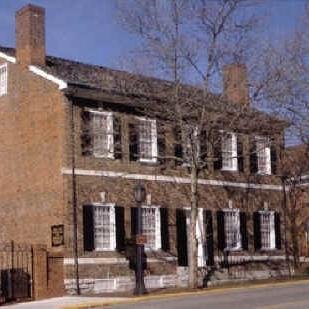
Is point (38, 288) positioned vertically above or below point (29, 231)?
below

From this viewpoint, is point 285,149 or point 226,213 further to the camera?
point 285,149

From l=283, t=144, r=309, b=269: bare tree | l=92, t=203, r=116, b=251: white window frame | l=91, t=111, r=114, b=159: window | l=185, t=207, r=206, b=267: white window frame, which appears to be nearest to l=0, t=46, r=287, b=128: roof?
l=91, t=111, r=114, b=159: window

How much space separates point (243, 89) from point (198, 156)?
10.3 feet

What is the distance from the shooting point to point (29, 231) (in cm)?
2728

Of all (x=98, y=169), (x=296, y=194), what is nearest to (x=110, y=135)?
(x=98, y=169)

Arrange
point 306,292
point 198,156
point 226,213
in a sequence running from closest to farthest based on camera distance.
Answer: point 306,292
point 198,156
point 226,213

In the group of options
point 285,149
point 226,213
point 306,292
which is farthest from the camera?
point 285,149

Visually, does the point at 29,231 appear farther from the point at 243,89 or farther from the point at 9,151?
the point at 243,89

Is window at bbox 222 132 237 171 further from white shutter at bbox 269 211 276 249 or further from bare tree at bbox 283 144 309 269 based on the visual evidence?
bare tree at bbox 283 144 309 269

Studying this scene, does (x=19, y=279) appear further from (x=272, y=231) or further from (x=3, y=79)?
(x=272, y=231)

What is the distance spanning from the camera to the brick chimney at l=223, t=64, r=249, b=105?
2630 cm

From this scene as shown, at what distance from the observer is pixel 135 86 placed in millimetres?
27875

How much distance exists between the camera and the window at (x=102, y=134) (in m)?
27.1

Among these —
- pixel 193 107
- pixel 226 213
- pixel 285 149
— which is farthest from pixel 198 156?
pixel 285 149
